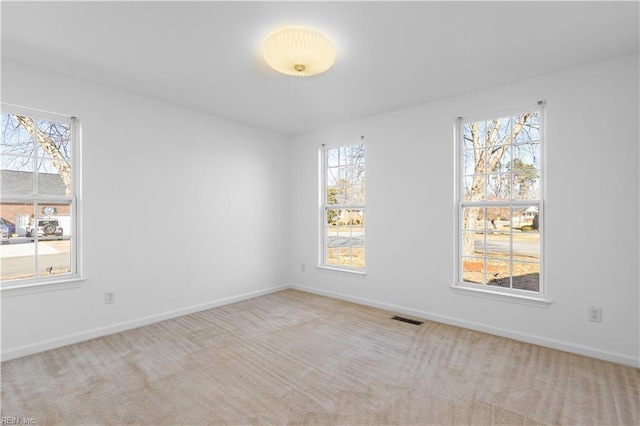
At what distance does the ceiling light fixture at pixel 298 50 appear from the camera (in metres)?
2.29

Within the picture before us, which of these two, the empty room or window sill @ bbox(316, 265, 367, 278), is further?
window sill @ bbox(316, 265, 367, 278)

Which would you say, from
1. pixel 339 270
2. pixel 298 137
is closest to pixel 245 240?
pixel 339 270

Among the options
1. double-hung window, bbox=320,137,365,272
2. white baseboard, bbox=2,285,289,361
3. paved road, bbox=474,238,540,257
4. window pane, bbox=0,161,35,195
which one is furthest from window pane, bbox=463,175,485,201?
window pane, bbox=0,161,35,195

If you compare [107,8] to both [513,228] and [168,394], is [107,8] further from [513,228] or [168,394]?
[513,228]

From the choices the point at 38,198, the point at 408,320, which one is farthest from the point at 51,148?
the point at 408,320

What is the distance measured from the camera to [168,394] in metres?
2.23

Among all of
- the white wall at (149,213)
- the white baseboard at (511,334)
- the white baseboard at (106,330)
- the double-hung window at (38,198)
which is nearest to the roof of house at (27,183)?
the double-hung window at (38,198)

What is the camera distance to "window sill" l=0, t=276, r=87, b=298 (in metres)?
2.79

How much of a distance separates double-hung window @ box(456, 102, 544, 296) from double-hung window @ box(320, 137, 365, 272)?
4.52 feet

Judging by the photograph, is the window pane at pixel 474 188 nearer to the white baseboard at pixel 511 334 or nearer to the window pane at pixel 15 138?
the white baseboard at pixel 511 334

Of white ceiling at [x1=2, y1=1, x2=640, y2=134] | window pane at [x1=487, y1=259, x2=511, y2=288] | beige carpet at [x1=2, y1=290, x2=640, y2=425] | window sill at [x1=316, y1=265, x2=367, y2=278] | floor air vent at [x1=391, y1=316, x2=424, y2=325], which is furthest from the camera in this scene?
window sill at [x1=316, y1=265, x2=367, y2=278]

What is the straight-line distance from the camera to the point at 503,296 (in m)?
3.27

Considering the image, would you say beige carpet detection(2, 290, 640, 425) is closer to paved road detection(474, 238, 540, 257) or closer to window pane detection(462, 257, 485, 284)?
window pane detection(462, 257, 485, 284)

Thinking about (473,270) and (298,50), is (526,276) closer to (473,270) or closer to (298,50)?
(473,270)
